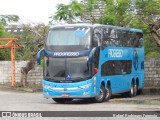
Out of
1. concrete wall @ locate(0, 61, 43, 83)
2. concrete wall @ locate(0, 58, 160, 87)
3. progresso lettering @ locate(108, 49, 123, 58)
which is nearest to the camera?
progresso lettering @ locate(108, 49, 123, 58)

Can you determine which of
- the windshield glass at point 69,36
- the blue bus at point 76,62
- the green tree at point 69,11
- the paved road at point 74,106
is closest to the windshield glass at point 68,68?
the blue bus at point 76,62

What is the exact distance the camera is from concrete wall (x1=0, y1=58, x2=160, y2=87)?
31203 mm

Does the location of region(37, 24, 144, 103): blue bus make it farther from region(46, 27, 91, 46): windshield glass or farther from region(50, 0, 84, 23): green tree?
region(50, 0, 84, 23): green tree

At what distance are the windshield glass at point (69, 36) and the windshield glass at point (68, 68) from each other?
2.33 ft

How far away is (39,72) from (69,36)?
1134 cm

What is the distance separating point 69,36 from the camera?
21.4 metres

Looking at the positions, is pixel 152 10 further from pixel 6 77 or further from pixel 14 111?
pixel 14 111

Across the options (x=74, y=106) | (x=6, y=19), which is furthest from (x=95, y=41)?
(x=6, y=19)

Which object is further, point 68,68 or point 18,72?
point 18,72

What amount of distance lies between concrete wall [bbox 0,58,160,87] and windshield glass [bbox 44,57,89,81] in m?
10.8

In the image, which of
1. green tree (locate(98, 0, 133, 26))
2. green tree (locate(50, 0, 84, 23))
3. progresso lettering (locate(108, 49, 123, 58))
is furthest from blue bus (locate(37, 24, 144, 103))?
green tree (locate(50, 0, 84, 23))

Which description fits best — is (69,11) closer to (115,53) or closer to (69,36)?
(115,53)

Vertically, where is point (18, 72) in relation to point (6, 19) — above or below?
below

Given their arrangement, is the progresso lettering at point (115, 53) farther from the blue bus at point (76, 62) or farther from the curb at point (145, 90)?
the curb at point (145, 90)
